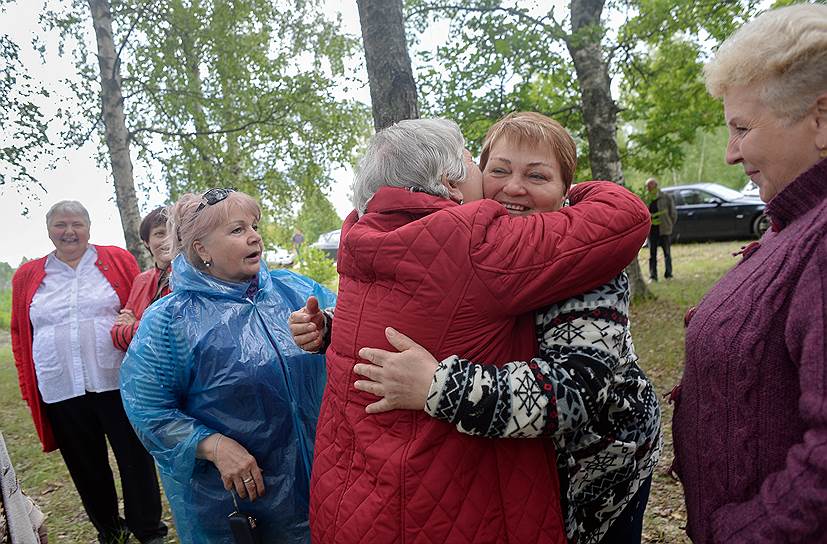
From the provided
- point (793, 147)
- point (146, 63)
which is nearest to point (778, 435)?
point (793, 147)

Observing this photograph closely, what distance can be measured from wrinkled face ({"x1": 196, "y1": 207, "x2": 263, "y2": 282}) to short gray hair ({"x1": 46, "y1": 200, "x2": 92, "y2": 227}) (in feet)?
6.84

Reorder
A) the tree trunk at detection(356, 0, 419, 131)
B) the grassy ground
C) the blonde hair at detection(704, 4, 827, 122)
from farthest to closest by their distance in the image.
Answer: the grassy ground → the tree trunk at detection(356, 0, 419, 131) → the blonde hair at detection(704, 4, 827, 122)

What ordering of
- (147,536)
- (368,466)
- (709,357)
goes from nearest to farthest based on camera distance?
(709,357) → (368,466) → (147,536)

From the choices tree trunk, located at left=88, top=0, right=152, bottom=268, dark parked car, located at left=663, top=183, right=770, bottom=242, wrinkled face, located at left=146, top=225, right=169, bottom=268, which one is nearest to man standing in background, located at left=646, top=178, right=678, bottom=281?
dark parked car, located at left=663, top=183, right=770, bottom=242

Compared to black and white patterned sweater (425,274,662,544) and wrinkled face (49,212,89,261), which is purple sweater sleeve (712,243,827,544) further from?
wrinkled face (49,212,89,261)

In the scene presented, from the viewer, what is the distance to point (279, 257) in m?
14.5

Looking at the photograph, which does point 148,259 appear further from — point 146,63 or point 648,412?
point 648,412

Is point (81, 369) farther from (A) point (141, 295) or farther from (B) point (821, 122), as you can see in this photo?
(B) point (821, 122)

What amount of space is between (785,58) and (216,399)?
2.07 m

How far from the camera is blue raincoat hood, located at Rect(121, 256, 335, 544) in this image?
7.29 ft

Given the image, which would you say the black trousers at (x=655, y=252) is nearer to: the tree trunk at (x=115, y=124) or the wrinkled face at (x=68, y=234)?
the tree trunk at (x=115, y=124)

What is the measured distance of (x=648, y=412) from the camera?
1.70 meters

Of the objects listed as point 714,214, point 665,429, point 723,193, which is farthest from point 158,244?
point 723,193

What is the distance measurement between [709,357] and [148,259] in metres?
7.44
